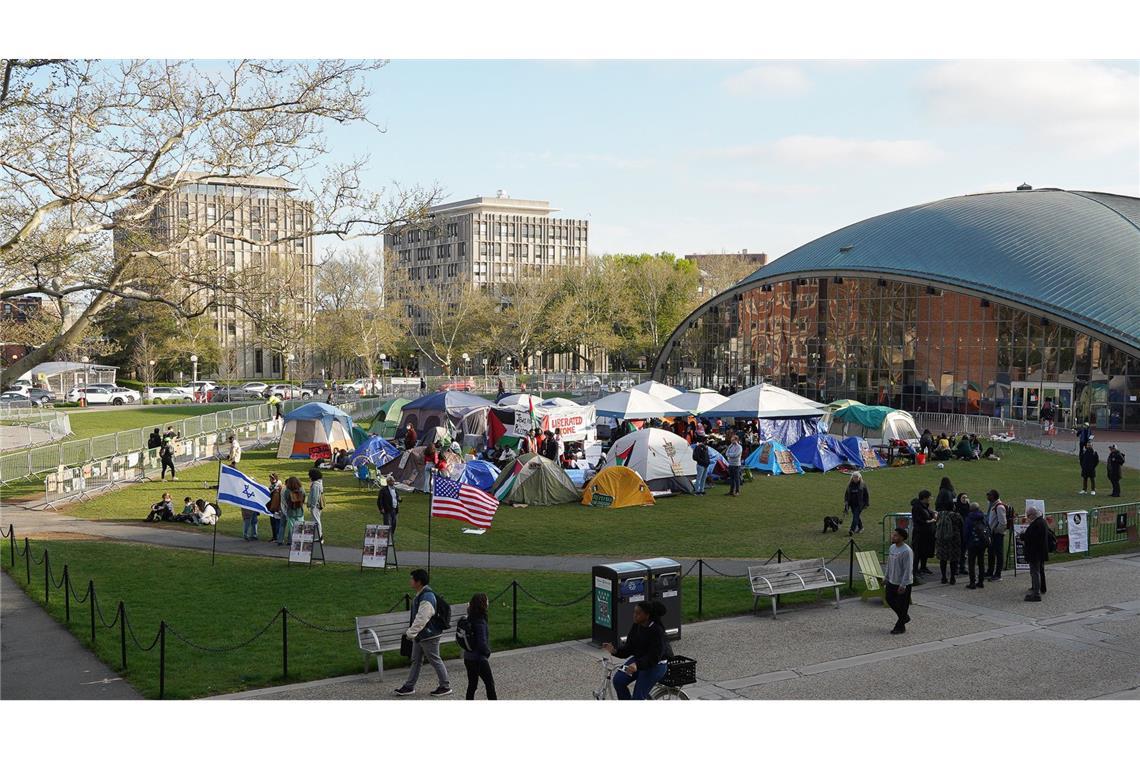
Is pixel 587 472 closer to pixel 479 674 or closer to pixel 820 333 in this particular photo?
pixel 479 674

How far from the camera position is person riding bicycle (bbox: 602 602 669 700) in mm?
9922

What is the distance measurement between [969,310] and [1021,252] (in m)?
4.02

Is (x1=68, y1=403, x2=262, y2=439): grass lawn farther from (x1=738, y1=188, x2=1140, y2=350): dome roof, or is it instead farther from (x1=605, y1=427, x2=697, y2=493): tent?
(x1=738, y1=188, x2=1140, y2=350): dome roof

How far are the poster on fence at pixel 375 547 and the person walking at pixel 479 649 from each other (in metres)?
7.71

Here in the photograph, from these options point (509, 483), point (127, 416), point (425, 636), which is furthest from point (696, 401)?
point (127, 416)

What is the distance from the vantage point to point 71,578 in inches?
691

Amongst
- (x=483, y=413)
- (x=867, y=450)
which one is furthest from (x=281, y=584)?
(x=867, y=450)

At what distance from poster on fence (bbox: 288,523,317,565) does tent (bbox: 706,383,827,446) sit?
63.4 ft

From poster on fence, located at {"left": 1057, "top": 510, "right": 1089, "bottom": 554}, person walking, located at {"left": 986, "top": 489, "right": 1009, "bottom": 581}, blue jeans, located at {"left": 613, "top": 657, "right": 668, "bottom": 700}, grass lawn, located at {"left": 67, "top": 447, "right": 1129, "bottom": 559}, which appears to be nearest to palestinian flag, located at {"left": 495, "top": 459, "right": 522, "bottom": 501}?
grass lawn, located at {"left": 67, "top": 447, "right": 1129, "bottom": 559}

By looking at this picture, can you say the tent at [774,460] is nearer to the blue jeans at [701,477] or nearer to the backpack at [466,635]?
the blue jeans at [701,477]

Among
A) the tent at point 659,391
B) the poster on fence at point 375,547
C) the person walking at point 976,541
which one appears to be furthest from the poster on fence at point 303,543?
the tent at point 659,391

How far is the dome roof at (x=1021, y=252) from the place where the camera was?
158 ft

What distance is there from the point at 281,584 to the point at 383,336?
72070 millimetres

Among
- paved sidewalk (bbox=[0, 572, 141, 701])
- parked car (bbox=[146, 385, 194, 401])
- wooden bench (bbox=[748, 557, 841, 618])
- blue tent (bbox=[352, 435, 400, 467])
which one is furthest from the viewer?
parked car (bbox=[146, 385, 194, 401])
